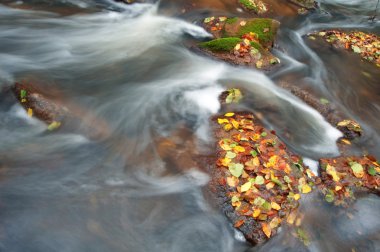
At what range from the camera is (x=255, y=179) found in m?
4.64

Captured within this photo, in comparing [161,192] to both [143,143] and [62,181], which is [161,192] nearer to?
[143,143]

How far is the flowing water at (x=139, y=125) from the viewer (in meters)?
4.11

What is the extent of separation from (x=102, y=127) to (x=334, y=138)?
4.06 meters

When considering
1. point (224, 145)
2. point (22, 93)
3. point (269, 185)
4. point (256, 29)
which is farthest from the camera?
point (256, 29)

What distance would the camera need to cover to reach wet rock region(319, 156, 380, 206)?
498cm

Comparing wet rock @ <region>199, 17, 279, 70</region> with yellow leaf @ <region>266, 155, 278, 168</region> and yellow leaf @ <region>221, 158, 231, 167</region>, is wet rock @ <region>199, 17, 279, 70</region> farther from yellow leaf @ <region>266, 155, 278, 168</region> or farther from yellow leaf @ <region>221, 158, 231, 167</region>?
yellow leaf @ <region>221, 158, 231, 167</region>

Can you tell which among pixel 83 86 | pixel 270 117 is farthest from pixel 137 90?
pixel 270 117

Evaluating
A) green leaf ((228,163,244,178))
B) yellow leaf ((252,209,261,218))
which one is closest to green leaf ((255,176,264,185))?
green leaf ((228,163,244,178))

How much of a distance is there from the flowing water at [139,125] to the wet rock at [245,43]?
1.17ft

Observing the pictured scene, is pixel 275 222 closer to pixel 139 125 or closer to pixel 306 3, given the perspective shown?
pixel 139 125

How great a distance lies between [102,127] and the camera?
5418 mm

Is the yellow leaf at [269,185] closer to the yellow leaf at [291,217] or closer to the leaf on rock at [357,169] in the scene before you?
the yellow leaf at [291,217]

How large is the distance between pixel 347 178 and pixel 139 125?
337 cm

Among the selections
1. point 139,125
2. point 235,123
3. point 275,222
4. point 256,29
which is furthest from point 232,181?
point 256,29
